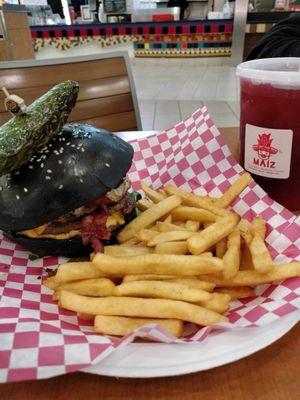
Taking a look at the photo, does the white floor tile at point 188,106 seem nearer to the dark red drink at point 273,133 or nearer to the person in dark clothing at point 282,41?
the person in dark clothing at point 282,41

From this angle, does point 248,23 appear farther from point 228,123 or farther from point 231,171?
point 231,171

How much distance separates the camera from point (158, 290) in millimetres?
836

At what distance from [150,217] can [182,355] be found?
50cm

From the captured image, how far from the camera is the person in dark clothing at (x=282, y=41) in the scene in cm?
224

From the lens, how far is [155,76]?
27.0 feet

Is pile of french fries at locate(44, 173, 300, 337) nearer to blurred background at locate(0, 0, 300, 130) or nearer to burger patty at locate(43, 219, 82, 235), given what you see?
burger patty at locate(43, 219, 82, 235)

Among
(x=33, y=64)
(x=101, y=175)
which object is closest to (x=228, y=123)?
(x=33, y=64)

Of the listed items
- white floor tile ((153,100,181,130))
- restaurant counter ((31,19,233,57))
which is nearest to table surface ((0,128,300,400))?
white floor tile ((153,100,181,130))

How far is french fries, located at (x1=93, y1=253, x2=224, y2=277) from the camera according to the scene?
86 centimetres

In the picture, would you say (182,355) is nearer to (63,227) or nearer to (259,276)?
(259,276)

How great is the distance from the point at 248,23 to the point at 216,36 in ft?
3.67

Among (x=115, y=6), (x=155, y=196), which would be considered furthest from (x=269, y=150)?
(x=115, y=6)

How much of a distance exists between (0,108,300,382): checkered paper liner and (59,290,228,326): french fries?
37 millimetres

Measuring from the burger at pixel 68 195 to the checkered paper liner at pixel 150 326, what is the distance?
103 mm
